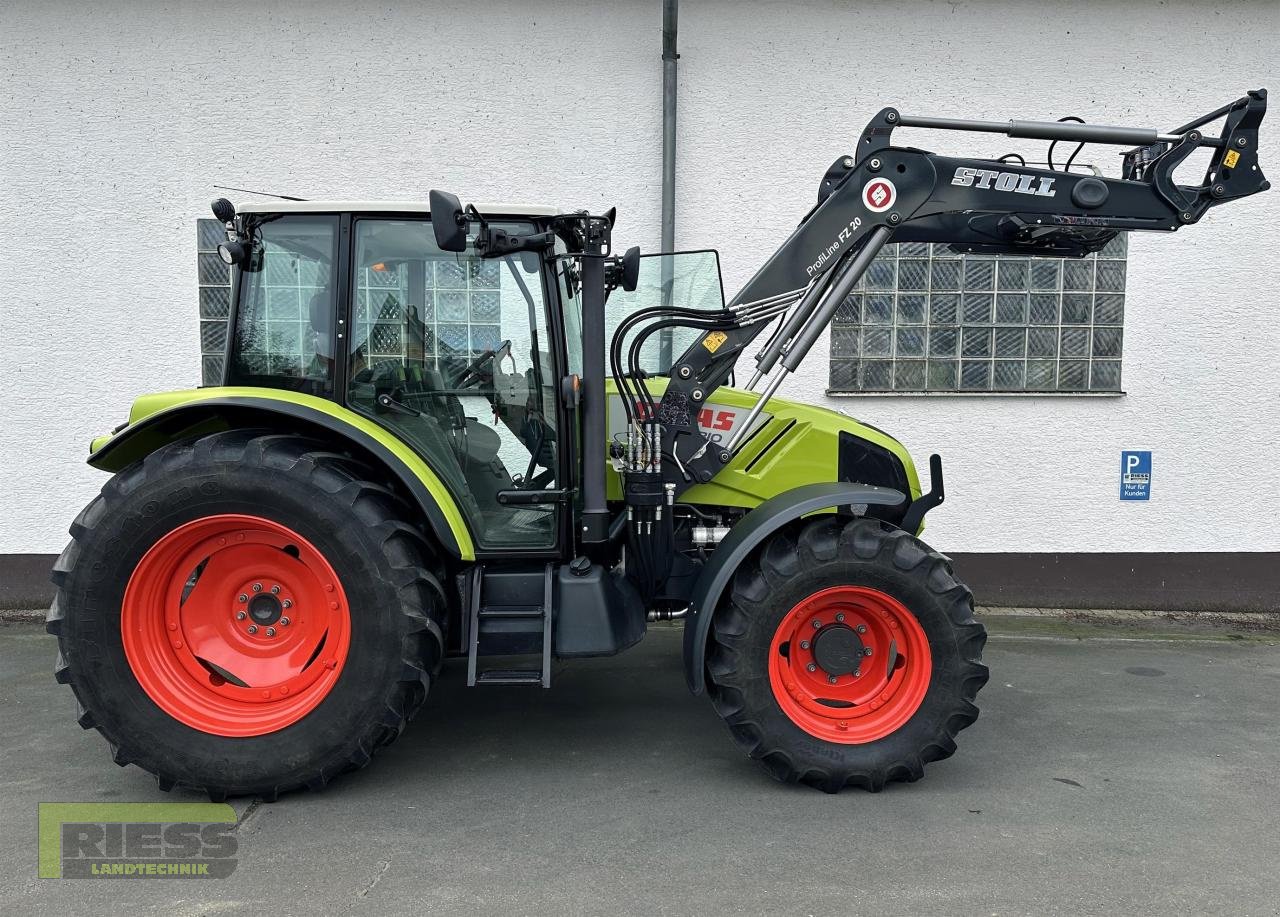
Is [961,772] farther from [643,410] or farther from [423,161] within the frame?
[423,161]

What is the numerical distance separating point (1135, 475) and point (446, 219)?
203 inches

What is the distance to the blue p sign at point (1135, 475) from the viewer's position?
5965mm

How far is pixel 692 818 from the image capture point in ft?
10.0

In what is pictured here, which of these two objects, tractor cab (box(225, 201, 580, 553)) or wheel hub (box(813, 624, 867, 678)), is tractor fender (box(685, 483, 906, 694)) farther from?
tractor cab (box(225, 201, 580, 553))

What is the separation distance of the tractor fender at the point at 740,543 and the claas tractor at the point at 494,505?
0.02 meters

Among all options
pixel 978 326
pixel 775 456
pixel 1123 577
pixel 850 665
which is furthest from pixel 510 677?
pixel 1123 577

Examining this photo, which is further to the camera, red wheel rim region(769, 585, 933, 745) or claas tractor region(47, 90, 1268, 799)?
red wheel rim region(769, 585, 933, 745)

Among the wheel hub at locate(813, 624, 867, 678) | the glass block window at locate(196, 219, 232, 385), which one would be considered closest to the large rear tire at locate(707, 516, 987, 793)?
the wheel hub at locate(813, 624, 867, 678)

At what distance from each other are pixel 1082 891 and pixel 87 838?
3.19 m

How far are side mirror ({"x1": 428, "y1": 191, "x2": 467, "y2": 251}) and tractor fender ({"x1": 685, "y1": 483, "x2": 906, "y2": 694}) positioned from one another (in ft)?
4.93

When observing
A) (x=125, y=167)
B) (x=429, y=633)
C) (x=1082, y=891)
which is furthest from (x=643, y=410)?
(x=125, y=167)

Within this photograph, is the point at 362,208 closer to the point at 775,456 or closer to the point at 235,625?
the point at 235,625

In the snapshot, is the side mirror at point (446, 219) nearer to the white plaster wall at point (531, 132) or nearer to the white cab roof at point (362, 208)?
the white cab roof at point (362, 208)

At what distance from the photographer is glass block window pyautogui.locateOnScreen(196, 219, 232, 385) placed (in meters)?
5.75
